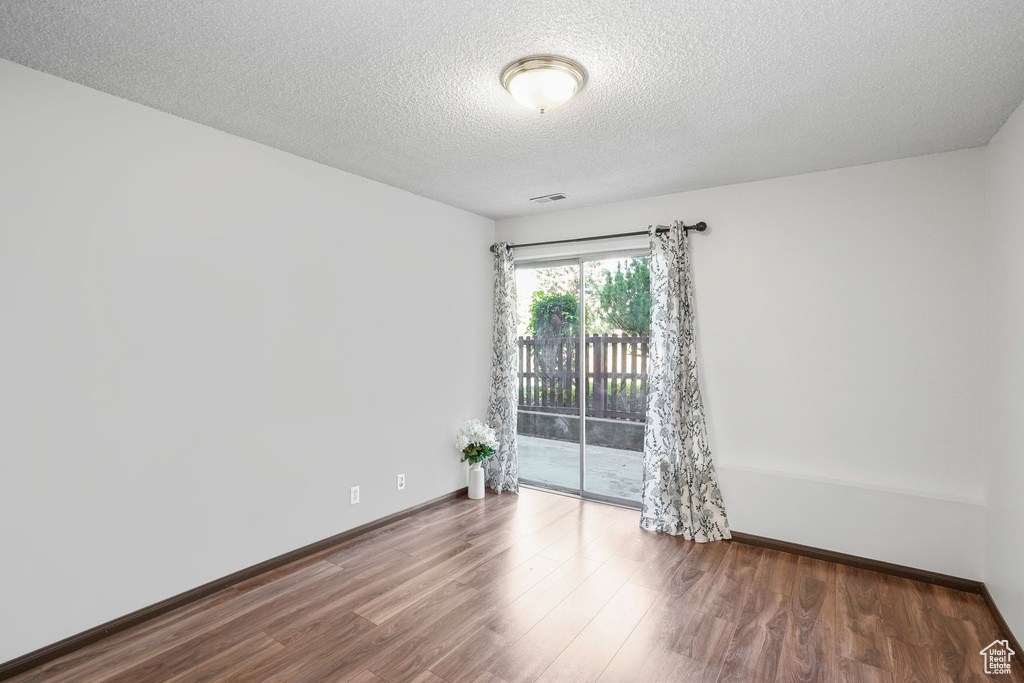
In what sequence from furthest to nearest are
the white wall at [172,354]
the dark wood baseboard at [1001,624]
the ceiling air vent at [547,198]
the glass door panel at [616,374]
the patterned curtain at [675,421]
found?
the glass door panel at [616,374]
the ceiling air vent at [547,198]
the patterned curtain at [675,421]
the dark wood baseboard at [1001,624]
the white wall at [172,354]

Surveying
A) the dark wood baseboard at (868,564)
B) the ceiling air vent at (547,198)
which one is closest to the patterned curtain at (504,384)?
the ceiling air vent at (547,198)

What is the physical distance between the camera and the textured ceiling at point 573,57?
1807mm

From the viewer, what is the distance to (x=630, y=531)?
3850mm

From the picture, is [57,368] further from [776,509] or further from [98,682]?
[776,509]

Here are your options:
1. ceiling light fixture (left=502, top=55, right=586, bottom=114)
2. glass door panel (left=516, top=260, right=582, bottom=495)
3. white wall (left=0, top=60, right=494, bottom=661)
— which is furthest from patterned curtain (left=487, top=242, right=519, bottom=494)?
ceiling light fixture (left=502, top=55, right=586, bottom=114)

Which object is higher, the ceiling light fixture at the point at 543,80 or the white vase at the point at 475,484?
the ceiling light fixture at the point at 543,80

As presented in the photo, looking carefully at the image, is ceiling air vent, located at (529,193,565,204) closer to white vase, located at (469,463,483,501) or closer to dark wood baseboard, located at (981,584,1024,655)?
white vase, located at (469,463,483,501)

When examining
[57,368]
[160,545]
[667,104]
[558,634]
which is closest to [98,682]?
[160,545]

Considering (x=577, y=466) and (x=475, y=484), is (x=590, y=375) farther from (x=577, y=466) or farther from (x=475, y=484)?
(x=475, y=484)

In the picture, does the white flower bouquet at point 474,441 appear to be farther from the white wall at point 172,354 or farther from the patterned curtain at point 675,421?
the patterned curtain at point 675,421

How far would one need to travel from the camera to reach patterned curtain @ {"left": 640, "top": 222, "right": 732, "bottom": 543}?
376 centimetres

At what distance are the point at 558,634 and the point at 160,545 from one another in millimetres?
2156

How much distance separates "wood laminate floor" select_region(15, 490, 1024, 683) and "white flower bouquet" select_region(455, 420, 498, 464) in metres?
1.07

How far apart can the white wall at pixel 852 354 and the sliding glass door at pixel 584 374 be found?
666 mm
